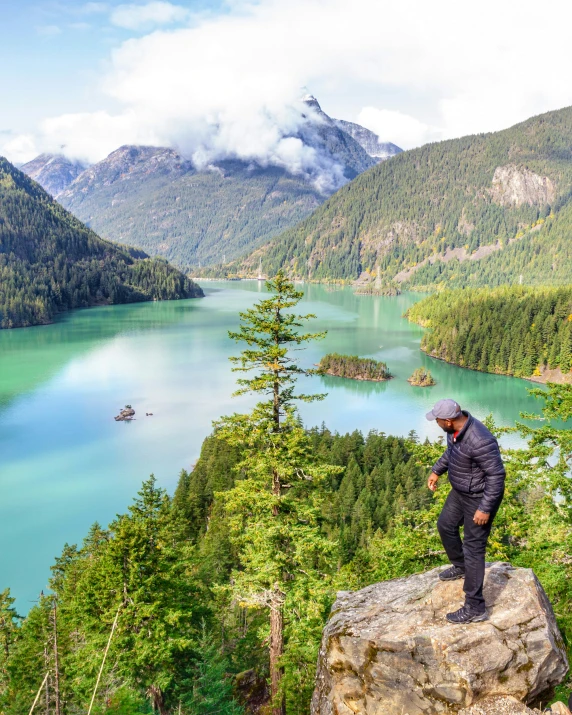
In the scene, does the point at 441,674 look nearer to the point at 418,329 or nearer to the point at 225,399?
the point at 225,399

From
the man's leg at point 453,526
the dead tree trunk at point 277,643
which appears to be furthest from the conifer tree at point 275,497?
the man's leg at point 453,526

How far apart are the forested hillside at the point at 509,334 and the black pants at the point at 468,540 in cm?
9143

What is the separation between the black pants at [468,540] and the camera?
652 cm

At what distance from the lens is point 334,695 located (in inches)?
270

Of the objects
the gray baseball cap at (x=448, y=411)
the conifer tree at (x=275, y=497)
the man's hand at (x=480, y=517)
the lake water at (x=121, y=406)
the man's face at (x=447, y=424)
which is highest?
the gray baseball cap at (x=448, y=411)

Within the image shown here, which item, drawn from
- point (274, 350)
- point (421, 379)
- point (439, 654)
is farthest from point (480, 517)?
point (421, 379)

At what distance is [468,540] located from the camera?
6.74 m

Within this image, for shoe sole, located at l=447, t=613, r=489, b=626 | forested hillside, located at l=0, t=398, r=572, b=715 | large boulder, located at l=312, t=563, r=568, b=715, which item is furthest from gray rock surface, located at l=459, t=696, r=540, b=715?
forested hillside, located at l=0, t=398, r=572, b=715

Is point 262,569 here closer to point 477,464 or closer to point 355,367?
point 477,464

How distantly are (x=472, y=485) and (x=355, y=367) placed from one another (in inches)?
3424

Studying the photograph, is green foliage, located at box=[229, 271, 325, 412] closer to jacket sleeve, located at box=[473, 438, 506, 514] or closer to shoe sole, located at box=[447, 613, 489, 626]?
jacket sleeve, located at box=[473, 438, 506, 514]

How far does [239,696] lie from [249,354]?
13301mm

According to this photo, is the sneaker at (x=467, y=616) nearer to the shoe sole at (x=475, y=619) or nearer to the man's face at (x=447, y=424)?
the shoe sole at (x=475, y=619)

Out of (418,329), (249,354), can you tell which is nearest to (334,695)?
(249,354)
